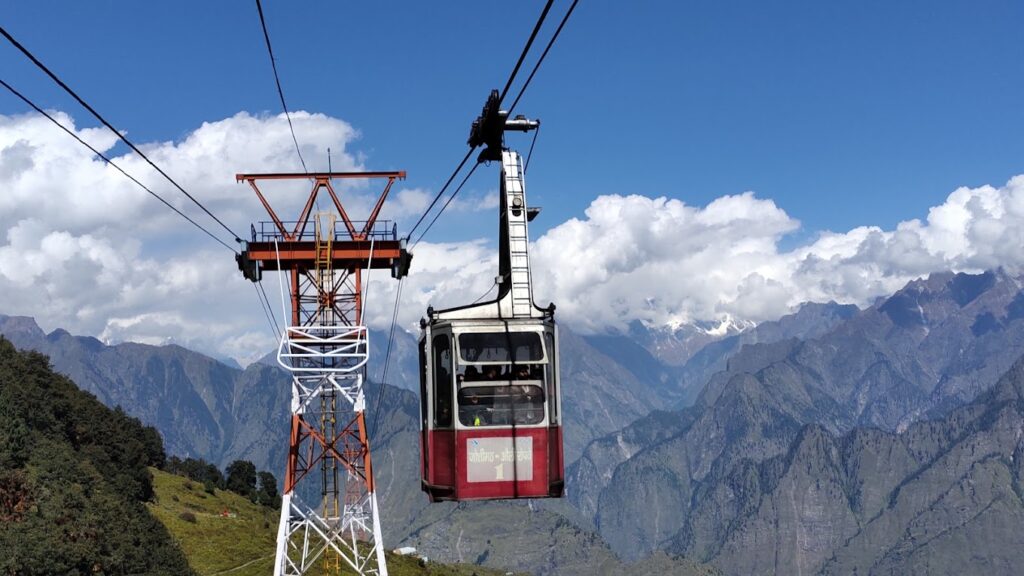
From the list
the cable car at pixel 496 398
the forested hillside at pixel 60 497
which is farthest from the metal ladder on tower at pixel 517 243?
the forested hillside at pixel 60 497

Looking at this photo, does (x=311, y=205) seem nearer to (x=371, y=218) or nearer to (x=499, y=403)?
(x=371, y=218)

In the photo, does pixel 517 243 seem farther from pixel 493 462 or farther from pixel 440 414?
pixel 493 462

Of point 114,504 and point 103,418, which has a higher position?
point 103,418

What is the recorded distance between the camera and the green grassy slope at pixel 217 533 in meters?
84.1

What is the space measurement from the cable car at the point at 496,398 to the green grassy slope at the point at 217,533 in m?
57.1

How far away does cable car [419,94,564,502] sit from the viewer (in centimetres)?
2581

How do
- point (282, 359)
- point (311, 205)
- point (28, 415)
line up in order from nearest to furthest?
point (282, 359) < point (311, 205) < point (28, 415)

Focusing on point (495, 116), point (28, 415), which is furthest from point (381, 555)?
point (28, 415)

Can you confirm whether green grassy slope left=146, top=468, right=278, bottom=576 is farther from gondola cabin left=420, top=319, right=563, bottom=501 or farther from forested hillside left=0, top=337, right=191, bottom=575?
gondola cabin left=420, top=319, right=563, bottom=501

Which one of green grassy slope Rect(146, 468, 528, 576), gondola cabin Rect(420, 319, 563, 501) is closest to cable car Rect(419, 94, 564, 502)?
gondola cabin Rect(420, 319, 563, 501)

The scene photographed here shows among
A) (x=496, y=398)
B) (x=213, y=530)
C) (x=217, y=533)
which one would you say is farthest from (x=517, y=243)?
(x=213, y=530)

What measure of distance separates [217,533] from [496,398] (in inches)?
3108

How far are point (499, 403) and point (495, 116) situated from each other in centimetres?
703

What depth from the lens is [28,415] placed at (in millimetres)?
85375
